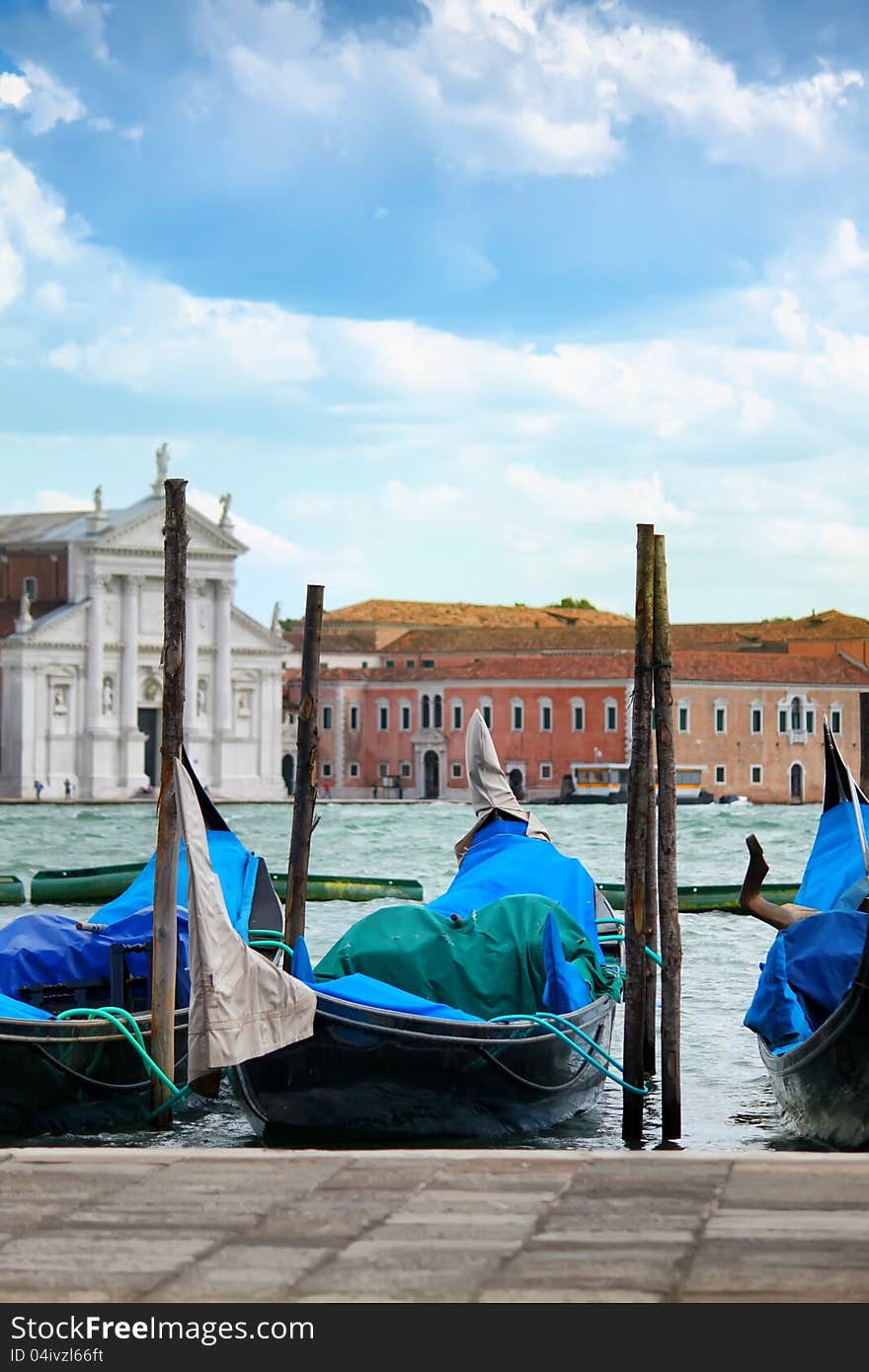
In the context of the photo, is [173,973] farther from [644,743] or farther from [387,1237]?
[387,1237]

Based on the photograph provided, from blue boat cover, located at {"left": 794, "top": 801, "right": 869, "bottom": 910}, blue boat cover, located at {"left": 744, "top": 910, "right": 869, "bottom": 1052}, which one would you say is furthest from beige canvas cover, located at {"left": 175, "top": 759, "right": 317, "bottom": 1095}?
blue boat cover, located at {"left": 794, "top": 801, "right": 869, "bottom": 910}

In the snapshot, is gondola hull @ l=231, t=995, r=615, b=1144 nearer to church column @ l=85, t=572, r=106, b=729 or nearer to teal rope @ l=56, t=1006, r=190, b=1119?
teal rope @ l=56, t=1006, r=190, b=1119

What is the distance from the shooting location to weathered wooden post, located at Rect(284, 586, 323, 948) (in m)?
9.09

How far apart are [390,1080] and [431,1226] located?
283cm

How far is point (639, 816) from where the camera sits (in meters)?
7.05

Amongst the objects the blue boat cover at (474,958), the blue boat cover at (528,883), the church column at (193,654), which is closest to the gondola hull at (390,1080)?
the blue boat cover at (474,958)

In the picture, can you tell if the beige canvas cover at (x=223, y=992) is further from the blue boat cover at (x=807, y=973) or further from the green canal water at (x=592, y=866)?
the blue boat cover at (x=807, y=973)

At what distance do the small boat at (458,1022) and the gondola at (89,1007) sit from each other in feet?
1.75

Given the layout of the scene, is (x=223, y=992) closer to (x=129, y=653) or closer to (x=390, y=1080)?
(x=390, y=1080)

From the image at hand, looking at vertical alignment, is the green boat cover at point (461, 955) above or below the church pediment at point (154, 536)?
below

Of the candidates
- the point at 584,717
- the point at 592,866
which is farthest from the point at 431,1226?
the point at 584,717

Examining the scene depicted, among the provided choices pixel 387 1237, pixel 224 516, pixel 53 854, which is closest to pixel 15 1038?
pixel 387 1237

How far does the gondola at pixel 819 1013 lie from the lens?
6086 mm
